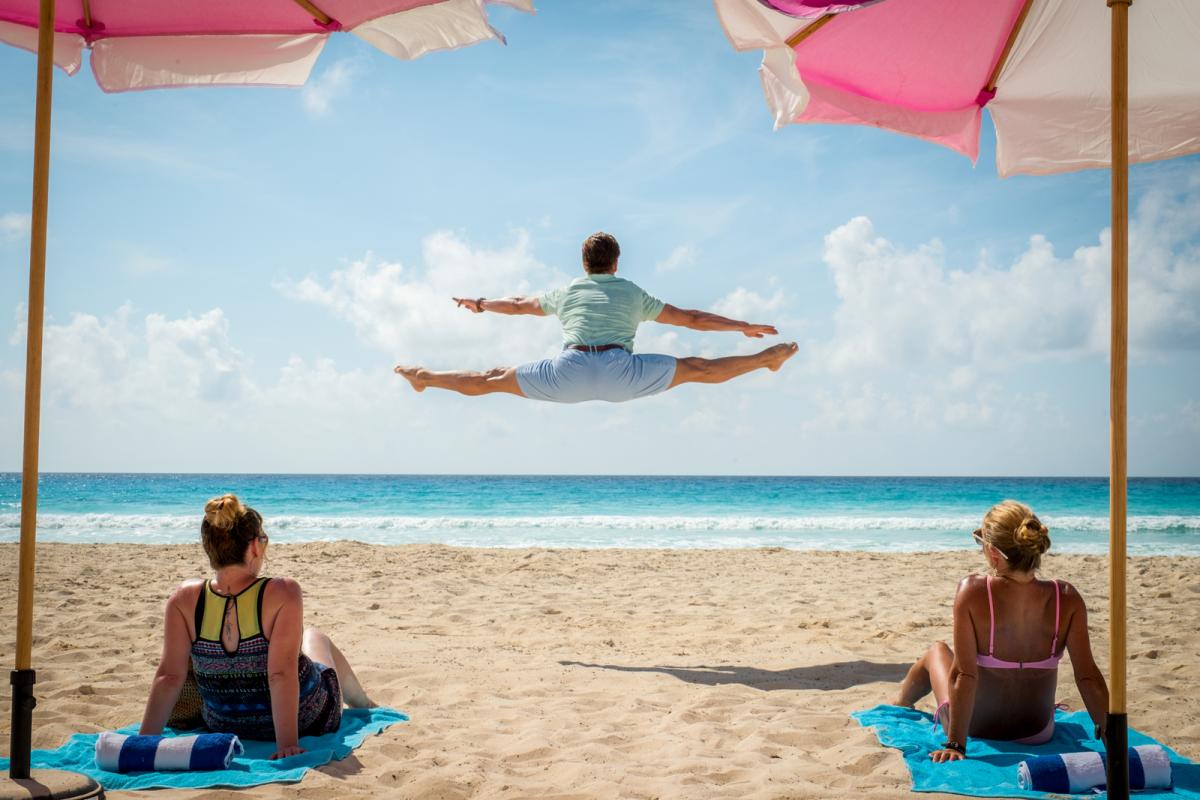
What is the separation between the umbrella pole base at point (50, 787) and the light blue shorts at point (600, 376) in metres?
3.12

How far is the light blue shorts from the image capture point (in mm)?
5246

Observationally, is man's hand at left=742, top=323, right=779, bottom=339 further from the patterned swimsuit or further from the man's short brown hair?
the patterned swimsuit

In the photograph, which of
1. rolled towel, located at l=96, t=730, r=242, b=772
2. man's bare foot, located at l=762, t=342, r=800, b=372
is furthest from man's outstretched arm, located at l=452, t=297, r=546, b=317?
rolled towel, located at l=96, t=730, r=242, b=772

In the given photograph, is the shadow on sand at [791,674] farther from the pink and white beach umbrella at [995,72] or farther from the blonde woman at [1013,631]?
the pink and white beach umbrella at [995,72]

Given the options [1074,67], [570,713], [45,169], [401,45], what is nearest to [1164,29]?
[1074,67]

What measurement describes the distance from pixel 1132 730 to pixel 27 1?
6.42 metres

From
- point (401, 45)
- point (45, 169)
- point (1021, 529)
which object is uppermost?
point (401, 45)

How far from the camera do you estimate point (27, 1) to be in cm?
434

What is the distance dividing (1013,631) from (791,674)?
206 centimetres

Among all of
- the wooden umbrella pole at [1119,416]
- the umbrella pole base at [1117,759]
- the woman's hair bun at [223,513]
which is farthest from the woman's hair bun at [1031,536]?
the woman's hair bun at [223,513]

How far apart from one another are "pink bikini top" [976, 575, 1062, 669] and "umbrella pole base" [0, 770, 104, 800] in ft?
11.0

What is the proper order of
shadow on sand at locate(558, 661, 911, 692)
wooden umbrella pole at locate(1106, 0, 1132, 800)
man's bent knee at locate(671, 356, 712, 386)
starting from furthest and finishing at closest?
man's bent knee at locate(671, 356, 712, 386)
shadow on sand at locate(558, 661, 911, 692)
wooden umbrella pole at locate(1106, 0, 1132, 800)

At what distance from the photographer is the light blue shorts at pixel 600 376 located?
5.25m

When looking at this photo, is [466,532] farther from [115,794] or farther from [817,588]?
[115,794]
